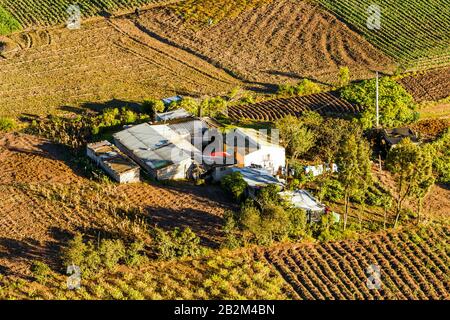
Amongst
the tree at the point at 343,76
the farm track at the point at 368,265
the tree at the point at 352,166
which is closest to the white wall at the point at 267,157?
the tree at the point at 352,166

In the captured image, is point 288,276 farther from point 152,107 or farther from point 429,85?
point 429,85

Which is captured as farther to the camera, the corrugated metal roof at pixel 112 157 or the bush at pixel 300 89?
the bush at pixel 300 89

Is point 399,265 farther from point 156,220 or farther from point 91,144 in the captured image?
point 91,144

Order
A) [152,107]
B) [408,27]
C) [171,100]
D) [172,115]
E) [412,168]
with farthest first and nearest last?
1. [408,27]
2. [171,100]
3. [152,107]
4. [172,115]
5. [412,168]

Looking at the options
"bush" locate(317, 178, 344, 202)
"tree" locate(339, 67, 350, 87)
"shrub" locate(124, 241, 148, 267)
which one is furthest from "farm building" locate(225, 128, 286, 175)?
"tree" locate(339, 67, 350, 87)

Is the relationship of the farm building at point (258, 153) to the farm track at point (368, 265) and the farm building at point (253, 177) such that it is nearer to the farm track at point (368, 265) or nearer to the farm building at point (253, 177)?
the farm building at point (253, 177)

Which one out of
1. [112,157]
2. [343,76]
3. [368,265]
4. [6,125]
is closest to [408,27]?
[343,76]
